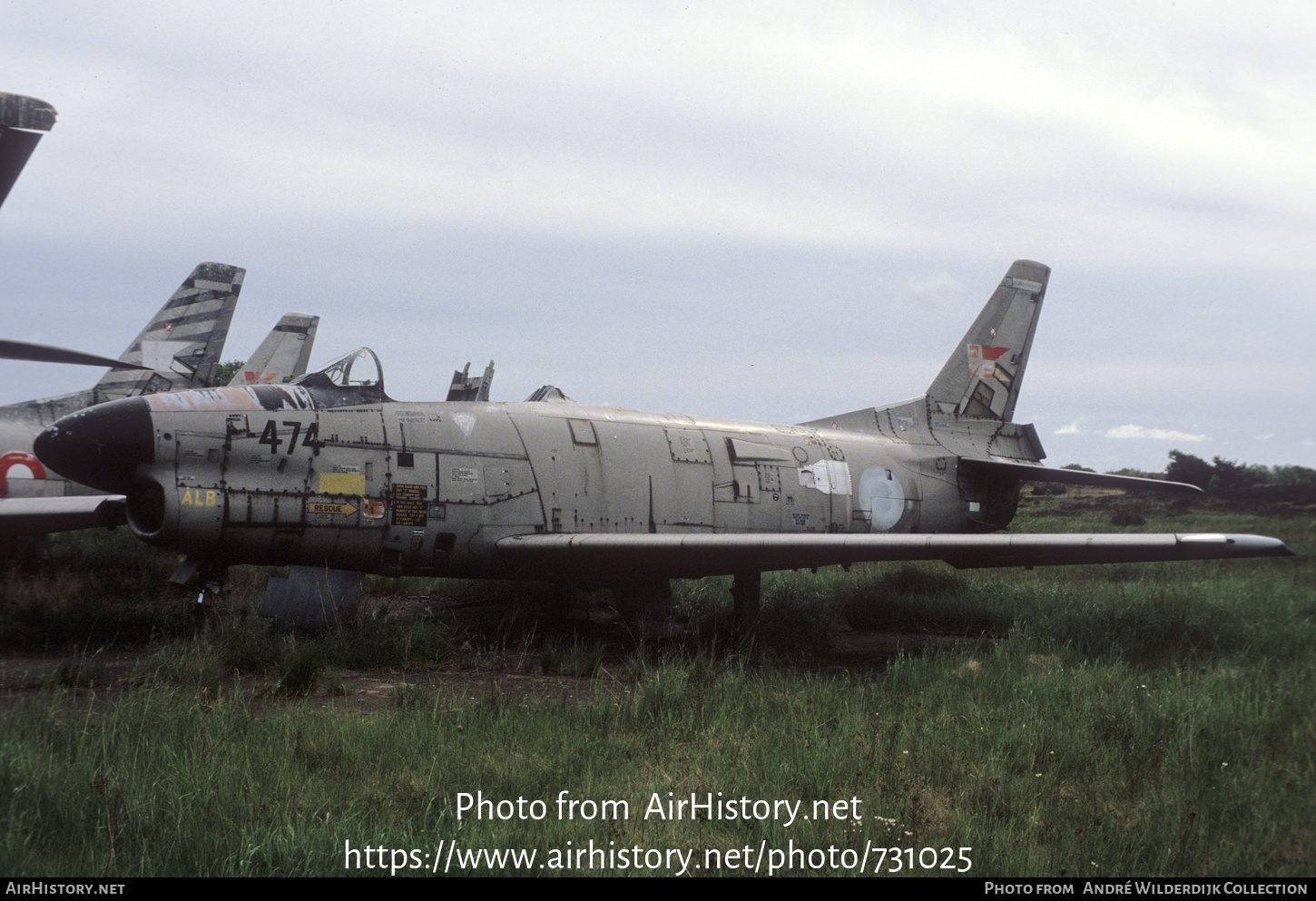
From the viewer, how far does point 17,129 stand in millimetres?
4746

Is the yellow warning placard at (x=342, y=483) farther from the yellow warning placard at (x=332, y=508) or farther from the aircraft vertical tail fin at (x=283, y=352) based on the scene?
the aircraft vertical tail fin at (x=283, y=352)

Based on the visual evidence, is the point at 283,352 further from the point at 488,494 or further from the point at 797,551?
the point at 797,551

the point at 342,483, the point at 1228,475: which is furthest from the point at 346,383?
the point at 1228,475

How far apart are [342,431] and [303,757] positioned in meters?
4.53

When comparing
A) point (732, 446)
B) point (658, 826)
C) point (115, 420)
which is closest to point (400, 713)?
point (658, 826)

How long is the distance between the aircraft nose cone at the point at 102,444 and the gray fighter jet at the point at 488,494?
0.05 feet

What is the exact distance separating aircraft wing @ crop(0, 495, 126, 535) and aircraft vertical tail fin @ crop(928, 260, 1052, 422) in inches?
477

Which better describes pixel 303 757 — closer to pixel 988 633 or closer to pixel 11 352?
pixel 11 352

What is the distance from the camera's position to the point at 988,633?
1153 centimetres

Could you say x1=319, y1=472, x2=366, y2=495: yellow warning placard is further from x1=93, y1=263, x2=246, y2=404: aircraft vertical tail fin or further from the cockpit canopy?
x1=93, y1=263, x2=246, y2=404: aircraft vertical tail fin

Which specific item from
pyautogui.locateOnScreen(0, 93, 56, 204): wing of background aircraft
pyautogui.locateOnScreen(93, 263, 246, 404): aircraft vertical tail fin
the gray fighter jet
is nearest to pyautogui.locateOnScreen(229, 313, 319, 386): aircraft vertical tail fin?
pyautogui.locateOnScreen(93, 263, 246, 404): aircraft vertical tail fin

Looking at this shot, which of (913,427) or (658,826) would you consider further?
(913,427)

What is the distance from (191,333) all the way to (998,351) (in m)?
15.1

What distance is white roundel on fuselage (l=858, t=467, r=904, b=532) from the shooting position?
12.6 metres
